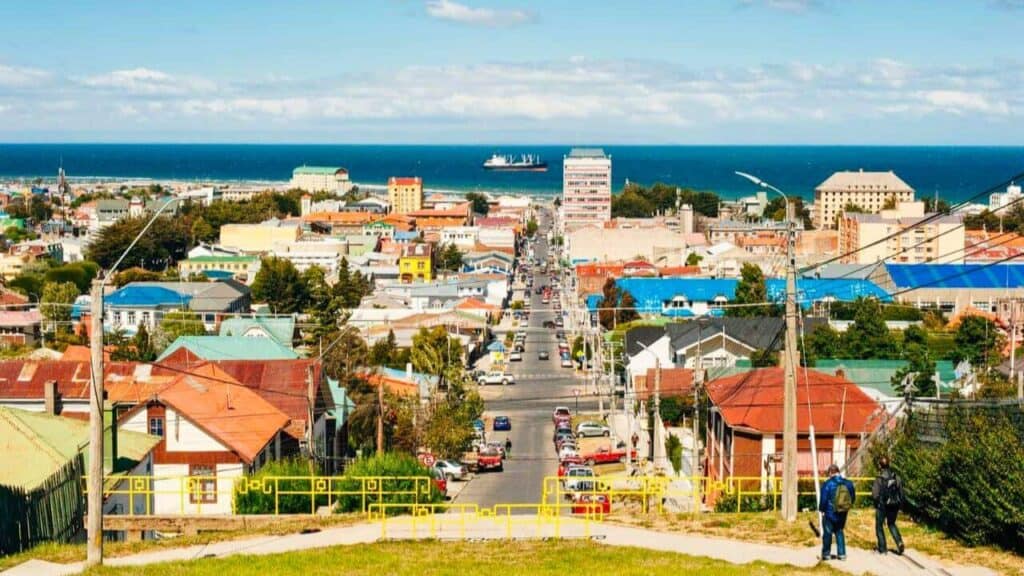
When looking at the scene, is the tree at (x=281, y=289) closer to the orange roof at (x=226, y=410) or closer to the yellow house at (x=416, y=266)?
the yellow house at (x=416, y=266)

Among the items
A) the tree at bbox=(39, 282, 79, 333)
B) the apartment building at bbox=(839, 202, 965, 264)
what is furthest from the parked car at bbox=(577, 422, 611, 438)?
the apartment building at bbox=(839, 202, 965, 264)

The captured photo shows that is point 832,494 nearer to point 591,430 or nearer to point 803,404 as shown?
point 803,404

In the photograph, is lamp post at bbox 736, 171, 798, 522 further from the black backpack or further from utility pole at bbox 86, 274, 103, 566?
utility pole at bbox 86, 274, 103, 566

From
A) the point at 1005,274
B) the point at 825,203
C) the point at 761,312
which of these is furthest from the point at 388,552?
the point at 825,203

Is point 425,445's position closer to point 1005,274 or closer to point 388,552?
point 388,552

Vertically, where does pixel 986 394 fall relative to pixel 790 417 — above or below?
below

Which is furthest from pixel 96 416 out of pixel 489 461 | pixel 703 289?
pixel 703 289
